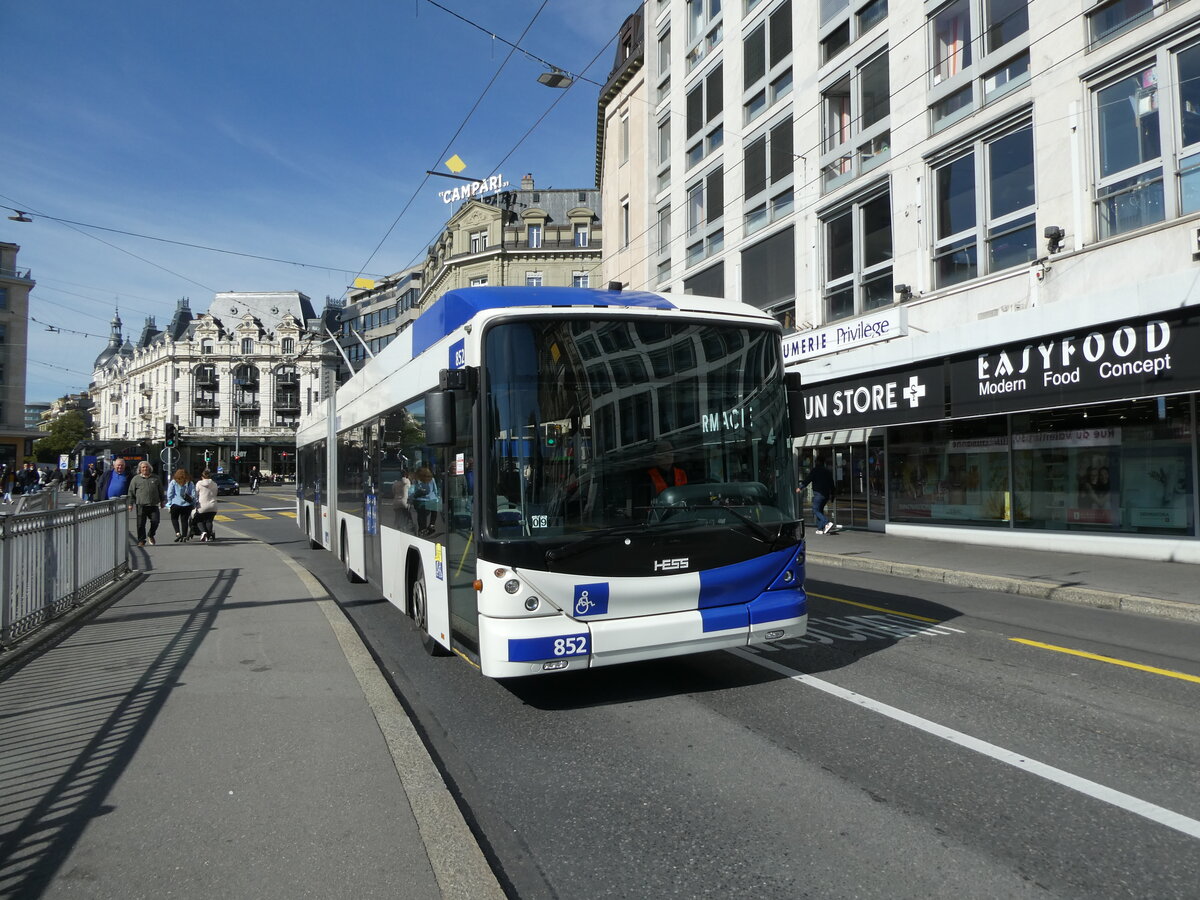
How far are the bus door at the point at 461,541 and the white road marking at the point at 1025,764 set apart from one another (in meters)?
2.35

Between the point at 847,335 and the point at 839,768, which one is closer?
the point at 839,768

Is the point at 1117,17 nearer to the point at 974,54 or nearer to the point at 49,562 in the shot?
the point at 974,54

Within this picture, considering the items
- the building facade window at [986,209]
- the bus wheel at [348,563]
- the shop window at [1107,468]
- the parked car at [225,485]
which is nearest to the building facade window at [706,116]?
the building facade window at [986,209]

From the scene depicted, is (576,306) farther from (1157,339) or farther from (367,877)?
(1157,339)

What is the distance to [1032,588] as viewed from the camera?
10.6 m

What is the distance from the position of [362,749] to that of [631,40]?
31.9 meters

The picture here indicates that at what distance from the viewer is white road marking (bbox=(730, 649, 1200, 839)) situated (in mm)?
3619

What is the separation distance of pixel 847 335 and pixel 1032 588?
31.1 feet

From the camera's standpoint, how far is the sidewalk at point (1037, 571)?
31.6 ft

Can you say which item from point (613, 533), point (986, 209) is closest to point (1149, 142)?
point (986, 209)

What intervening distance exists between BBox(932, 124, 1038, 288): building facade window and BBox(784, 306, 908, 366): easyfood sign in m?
1.09

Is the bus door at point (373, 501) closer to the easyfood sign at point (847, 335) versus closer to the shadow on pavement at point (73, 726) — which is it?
the shadow on pavement at point (73, 726)

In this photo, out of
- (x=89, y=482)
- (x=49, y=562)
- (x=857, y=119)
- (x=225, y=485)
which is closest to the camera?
(x=49, y=562)

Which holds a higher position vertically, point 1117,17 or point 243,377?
point 243,377
